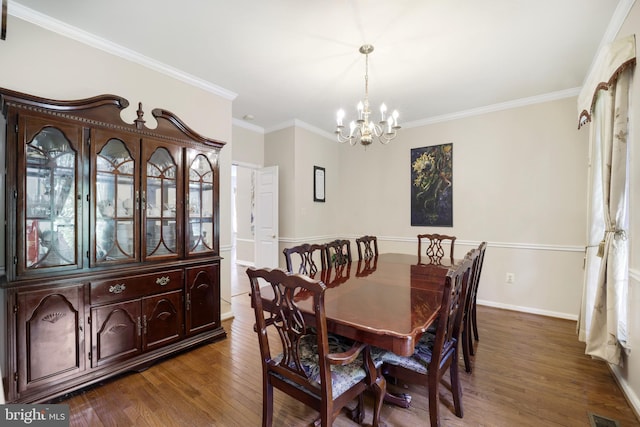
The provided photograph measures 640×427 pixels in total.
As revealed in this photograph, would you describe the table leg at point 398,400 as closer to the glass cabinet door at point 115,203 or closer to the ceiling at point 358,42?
the glass cabinet door at point 115,203

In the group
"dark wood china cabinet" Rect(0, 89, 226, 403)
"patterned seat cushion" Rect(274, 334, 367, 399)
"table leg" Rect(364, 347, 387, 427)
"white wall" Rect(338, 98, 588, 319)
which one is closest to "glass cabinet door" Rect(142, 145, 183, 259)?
"dark wood china cabinet" Rect(0, 89, 226, 403)

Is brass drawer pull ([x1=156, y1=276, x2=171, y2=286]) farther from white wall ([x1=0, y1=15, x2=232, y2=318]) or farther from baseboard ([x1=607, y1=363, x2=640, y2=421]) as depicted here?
baseboard ([x1=607, y1=363, x2=640, y2=421])

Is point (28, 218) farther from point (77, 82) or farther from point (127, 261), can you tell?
point (77, 82)

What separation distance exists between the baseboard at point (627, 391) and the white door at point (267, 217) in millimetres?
3709

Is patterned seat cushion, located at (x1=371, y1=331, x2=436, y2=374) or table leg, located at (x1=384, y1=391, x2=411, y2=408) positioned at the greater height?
patterned seat cushion, located at (x1=371, y1=331, x2=436, y2=374)

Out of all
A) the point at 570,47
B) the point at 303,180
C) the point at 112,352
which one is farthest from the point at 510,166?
the point at 112,352

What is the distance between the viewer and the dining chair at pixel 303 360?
4.11ft

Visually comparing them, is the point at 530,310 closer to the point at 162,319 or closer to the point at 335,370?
the point at 335,370

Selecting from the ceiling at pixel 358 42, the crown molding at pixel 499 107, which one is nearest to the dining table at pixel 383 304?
the ceiling at pixel 358 42

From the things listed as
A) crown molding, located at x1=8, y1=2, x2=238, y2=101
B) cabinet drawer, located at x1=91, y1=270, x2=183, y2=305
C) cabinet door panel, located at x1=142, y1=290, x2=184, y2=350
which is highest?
crown molding, located at x1=8, y1=2, x2=238, y2=101

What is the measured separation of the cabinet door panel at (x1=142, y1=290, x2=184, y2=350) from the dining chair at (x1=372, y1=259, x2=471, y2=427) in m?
1.79

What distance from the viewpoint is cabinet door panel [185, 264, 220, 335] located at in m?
2.55

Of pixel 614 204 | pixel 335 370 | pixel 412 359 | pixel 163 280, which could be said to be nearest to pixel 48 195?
pixel 163 280

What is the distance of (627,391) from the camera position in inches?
72.5
